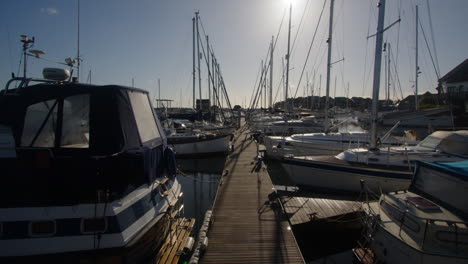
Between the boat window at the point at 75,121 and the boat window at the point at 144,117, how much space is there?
717 mm

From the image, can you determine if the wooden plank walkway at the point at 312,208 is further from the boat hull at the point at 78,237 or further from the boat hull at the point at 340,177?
the boat hull at the point at 78,237

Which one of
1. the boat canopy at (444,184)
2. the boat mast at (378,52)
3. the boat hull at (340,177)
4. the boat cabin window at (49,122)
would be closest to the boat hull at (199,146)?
the boat hull at (340,177)

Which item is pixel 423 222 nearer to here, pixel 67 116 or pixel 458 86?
pixel 67 116

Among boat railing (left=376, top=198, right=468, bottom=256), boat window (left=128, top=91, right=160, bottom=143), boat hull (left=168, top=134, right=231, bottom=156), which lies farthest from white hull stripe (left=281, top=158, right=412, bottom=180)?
boat hull (left=168, top=134, right=231, bottom=156)

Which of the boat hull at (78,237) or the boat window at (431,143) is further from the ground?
the boat window at (431,143)

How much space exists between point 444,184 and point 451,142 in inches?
195

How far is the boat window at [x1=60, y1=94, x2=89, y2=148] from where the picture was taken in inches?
144

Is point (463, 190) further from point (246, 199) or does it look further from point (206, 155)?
point (206, 155)

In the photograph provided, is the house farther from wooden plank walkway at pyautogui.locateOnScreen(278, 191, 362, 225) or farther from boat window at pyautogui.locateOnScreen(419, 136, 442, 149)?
wooden plank walkway at pyautogui.locateOnScreen(278, 191, 362, 225)

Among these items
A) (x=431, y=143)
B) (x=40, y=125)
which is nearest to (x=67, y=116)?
(x=40, y=125)

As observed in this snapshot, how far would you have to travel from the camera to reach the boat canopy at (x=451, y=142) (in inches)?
357

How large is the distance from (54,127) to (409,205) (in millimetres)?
7173

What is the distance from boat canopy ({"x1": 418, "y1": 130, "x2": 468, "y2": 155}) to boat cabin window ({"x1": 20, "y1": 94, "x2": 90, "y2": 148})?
12.0m

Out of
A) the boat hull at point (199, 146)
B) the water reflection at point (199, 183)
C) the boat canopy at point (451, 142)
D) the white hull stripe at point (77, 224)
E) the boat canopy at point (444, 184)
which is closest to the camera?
the white hull stripe at point (77, 224)
